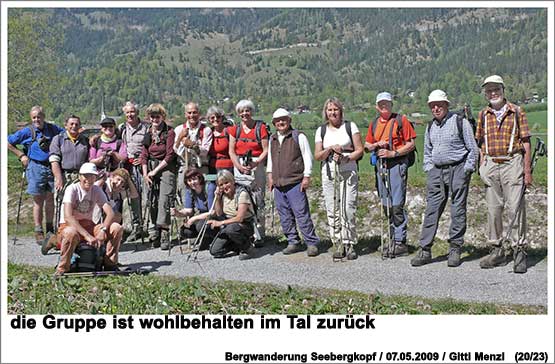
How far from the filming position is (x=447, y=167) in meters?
9.11

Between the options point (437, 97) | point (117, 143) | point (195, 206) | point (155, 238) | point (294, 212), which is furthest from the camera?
point (155, 238)

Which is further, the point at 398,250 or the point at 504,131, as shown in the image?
the point at 398,250

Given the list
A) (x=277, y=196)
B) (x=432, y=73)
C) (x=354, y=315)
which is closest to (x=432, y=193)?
(x=277, y=196)

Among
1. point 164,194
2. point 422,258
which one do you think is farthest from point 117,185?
point 422,258

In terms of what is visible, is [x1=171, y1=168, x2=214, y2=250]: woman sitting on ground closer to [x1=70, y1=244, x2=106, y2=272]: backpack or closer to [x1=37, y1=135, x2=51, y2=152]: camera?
[x1=70, y1=244, x2=106, y2=272]: backpack

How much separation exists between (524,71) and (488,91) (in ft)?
569

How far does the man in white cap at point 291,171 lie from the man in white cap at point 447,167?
1623mm

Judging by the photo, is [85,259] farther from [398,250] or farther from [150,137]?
[398,250]

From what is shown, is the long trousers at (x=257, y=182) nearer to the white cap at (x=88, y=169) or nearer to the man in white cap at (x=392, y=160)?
the man in white cap at (x=392, y=160)

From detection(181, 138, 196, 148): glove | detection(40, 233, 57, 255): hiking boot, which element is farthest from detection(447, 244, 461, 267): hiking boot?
detection(40, 233, 57, 255): hiking boot

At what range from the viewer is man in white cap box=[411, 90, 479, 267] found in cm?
893

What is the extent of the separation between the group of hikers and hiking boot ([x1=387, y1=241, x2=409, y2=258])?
16 millimetres

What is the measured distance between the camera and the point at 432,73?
194 metres

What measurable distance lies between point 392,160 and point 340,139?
786 millimetres
